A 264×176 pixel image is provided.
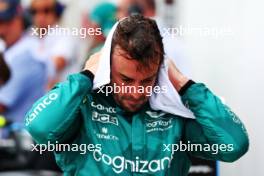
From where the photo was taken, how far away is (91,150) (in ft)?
3.76

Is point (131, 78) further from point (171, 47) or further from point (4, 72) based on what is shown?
point (4, 72)

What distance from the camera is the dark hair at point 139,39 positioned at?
1.08m

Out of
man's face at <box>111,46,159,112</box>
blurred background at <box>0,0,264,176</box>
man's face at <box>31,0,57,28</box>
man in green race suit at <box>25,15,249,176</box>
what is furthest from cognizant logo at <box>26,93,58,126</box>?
man's face at <box>31,0,57,28</box>

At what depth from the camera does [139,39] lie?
1080mm

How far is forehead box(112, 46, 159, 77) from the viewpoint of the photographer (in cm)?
111

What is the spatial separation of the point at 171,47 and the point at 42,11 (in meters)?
0.83

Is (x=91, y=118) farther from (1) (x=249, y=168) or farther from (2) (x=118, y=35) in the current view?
(1) (x=249, y=168)

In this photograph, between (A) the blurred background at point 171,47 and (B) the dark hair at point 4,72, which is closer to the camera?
(A) the blurred background at point 171,47

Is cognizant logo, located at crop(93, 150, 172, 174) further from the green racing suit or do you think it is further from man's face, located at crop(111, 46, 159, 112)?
man's face, located at crop(111, 46, 159, 112)

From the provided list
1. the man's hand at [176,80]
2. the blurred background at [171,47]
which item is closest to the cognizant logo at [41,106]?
the man's hand at [176,80]

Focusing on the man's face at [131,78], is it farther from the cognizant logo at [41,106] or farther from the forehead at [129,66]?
the cognizant logo at [41,106]

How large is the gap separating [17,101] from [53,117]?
1.59 m

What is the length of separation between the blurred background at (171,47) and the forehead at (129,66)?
1.67ft

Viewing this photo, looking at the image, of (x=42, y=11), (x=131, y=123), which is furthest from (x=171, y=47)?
(x=131, y=123)
